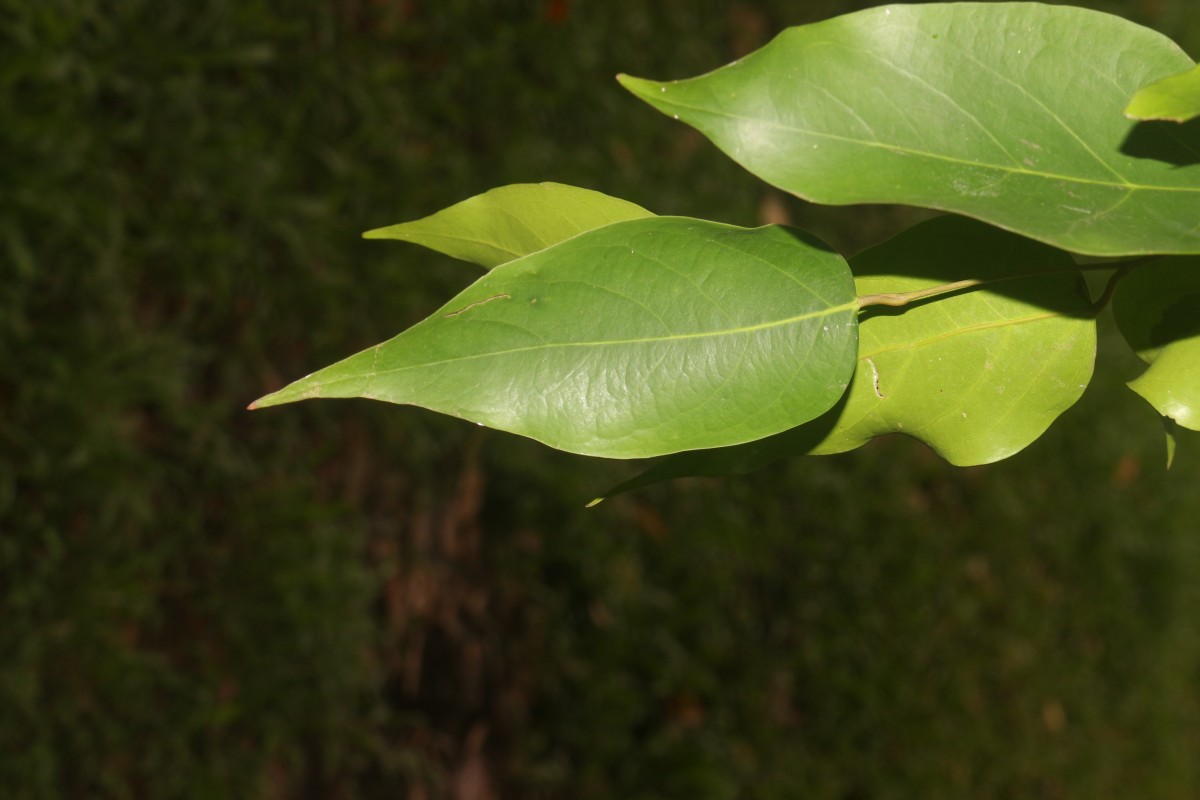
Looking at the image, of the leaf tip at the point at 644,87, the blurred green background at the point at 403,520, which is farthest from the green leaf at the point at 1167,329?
the blurred green background at the point at 403,520

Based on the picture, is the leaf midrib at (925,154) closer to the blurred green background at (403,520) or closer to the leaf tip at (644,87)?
the leaf tip at (644,87)

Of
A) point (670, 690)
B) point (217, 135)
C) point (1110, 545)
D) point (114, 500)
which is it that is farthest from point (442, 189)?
point (1110, 545)

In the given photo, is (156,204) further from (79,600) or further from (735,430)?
(735,430)

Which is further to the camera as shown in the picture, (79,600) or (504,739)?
(504,739)

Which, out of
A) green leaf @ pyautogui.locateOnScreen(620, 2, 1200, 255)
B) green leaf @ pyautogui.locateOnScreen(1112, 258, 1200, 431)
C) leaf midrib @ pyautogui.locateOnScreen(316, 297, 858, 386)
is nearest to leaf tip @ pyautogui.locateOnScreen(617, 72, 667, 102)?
green leaf @ pyautogui.locateOnScreen(620, 2, 1200, 255)

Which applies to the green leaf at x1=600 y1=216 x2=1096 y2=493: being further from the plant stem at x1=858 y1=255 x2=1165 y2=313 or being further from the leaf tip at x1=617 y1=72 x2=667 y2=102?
the leaf tip at x1=617 y1=72 x2=667 y2=102

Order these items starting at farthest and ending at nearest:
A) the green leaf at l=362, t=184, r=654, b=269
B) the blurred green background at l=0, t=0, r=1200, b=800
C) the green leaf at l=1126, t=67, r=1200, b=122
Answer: the blurred green background at l=0, t=0, r=1200, b=800 < the green leaf at l=362, t=184, r=654, b=269 < the green leaf at l=1126, t=67, r=1200, b=122

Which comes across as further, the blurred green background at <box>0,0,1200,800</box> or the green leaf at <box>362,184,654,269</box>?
the blurred green background at <box>0,0,1200,800</box>
